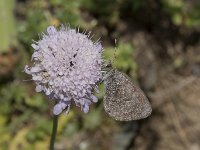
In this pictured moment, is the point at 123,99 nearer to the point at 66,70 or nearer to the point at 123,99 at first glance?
the point at 123,99

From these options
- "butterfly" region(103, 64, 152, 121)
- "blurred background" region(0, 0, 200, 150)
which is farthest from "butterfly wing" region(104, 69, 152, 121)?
"blurred background" region(0, 0, 200, 150)

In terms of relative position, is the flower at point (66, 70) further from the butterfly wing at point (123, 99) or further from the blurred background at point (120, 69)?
the blurred background at point (120, 69)

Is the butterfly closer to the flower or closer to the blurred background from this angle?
the flower

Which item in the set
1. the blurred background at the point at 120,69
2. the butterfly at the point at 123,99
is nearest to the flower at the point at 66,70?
the butterfly at the point at 123,99

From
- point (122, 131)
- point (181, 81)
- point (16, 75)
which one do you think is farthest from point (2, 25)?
point (181, 81)

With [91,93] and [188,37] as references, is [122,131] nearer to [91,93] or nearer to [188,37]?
[188,37]

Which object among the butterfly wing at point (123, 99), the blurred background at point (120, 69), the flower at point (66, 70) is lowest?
the blurred background at point (120, 69)

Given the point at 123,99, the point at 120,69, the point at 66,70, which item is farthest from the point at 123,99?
the point at 120,69
